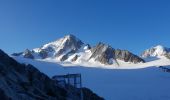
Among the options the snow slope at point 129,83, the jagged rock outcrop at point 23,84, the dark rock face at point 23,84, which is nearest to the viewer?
the jagged rock outcrop at point 23,84

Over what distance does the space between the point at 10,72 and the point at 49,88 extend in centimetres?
765

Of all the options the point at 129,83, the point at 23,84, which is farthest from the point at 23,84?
the point at 129,83

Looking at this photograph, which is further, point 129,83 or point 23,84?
point 129,83

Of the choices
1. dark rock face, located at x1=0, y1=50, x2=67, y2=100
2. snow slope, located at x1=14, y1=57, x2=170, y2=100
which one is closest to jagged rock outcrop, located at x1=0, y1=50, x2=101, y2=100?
dark rock face, located at x1=0, y1=50, x2=67, y2=100

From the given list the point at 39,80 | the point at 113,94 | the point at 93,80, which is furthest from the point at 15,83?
the point at 93,80

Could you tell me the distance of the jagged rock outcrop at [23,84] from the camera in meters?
29.2

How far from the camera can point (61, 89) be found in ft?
153

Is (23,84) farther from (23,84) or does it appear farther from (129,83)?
(129,83)

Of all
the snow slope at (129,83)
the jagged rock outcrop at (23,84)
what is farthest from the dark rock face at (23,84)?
the snow slope at (129,83)

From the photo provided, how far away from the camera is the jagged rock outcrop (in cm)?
2924

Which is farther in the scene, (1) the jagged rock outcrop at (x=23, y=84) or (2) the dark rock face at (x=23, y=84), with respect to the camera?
(2) the dark rock face at (x=23, y=84)

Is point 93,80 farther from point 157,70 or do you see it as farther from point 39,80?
point 39,80

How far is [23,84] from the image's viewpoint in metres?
36.3

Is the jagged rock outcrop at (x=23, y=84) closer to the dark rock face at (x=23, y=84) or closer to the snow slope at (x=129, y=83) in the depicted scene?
the dark rock face at (x=23, y=84)
